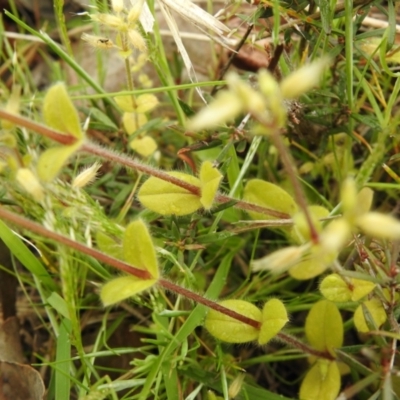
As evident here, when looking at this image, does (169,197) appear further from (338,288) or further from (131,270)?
(338,288)

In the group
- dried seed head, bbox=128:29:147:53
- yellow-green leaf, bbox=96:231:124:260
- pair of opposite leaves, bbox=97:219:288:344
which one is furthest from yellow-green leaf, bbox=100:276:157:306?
dried seed head, bbox=128:29:147:53

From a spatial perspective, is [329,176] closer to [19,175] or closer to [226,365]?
[226,365]

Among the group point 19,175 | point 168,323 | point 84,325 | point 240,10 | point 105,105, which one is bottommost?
point 84,325

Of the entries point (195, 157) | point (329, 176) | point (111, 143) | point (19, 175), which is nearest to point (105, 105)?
point (111, 143)

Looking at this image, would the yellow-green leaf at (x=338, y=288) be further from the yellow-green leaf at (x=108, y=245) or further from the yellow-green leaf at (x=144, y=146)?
the yellow-green leaf at (x=144, y=146)

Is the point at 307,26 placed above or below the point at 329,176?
above

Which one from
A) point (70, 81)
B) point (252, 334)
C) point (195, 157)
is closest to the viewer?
point (252, 334)

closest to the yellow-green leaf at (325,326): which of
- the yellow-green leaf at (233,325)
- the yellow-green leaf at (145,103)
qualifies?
the yellow-green leaf at (233,325)

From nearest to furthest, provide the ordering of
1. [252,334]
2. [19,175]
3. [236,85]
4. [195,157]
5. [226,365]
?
[236,85], [19,175], [252,334], [226,365], [195,157]
